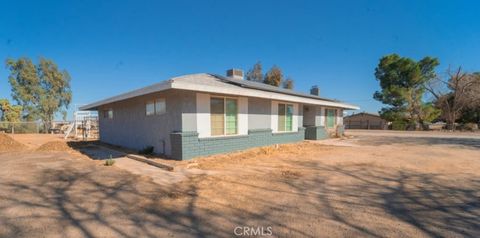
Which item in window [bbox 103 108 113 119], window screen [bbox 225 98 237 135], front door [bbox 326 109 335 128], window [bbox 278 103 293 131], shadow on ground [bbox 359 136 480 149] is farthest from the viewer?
front door [bbox 326 109 335 128]

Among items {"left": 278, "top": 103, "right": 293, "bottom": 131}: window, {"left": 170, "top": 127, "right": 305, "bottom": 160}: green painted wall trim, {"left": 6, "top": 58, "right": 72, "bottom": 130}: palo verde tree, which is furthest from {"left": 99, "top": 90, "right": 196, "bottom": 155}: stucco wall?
{"left": 6, "top": 58, "right": 72, "bottom": 130}: palo verde tree

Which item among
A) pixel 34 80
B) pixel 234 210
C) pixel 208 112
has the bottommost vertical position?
pixel 234 210

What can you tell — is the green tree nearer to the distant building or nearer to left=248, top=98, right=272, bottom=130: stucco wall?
left=248, top=98, right=272, bottom=130: stucco wall

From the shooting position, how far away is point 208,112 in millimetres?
7711

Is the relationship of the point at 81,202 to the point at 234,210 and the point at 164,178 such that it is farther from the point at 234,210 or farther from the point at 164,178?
the point at 234,210

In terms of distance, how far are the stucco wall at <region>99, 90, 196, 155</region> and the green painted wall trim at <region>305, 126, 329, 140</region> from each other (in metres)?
8.88

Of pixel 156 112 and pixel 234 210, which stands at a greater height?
pixel 156 112

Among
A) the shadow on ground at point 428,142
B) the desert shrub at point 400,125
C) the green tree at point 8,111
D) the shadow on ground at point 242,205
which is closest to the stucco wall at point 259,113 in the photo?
the shadow on ground at point 242,205

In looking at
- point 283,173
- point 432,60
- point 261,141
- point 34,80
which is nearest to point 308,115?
point 261,141

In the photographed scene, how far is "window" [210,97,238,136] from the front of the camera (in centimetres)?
792

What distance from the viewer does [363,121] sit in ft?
128

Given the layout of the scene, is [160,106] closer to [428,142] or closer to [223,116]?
[223,116]

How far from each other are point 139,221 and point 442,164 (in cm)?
805

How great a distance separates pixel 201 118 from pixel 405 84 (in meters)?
29.8
